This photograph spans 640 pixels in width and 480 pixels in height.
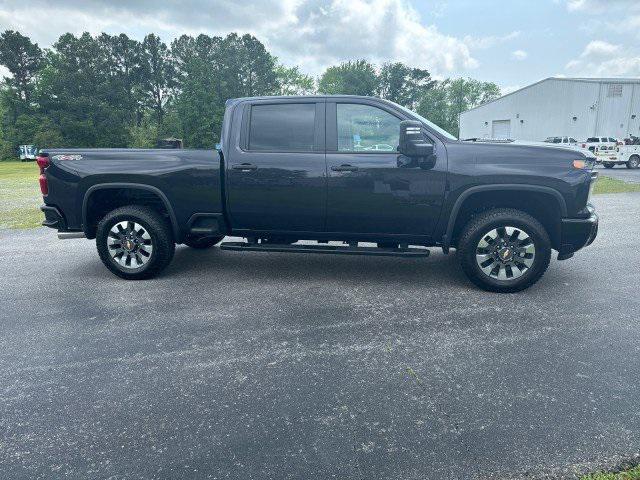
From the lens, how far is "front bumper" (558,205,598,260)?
4.35 metres

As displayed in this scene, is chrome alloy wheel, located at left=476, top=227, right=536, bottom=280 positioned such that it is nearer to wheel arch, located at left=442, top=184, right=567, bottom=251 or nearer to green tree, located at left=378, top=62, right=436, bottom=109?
wheel arch, located at left=442, top=184, right=567, bottom=251

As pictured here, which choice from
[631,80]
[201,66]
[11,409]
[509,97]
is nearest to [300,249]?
[11,409]

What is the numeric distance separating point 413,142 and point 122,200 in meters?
3.49

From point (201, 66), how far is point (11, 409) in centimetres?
6503

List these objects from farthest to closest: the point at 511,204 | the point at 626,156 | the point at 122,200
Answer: the point at 626,156, the point at 122,200, the point at 511,204

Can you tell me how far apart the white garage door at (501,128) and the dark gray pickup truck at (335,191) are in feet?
162

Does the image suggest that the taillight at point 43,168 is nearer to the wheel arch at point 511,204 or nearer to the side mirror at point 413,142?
the side mirror at point 413,142

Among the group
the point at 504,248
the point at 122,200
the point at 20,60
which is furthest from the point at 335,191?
the point at 20,60

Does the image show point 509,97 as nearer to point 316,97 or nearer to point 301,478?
point 316,97

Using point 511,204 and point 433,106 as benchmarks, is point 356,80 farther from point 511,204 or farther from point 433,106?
point 511,204

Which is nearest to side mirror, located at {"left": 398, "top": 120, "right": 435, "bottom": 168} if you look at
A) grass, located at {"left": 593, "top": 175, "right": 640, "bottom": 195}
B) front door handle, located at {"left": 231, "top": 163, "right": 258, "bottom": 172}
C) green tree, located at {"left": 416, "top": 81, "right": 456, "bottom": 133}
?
front door handle, located at {"left": 231, "top": 163, "right": 258, "bottom": 172}

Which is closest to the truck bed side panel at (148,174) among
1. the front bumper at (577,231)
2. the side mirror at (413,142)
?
the side mirror at (413,142)

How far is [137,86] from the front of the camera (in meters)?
71.9

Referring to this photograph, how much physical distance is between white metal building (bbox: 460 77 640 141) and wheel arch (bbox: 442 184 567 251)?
39142 millimetres
